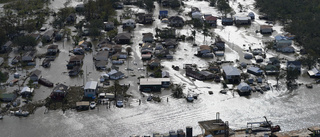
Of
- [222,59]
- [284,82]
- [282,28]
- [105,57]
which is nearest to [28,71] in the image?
[105,57]

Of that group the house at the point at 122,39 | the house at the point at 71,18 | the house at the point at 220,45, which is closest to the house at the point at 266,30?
the house at the point at 220,45

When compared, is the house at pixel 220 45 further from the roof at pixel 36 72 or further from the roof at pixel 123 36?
the roof at pixel 36 72

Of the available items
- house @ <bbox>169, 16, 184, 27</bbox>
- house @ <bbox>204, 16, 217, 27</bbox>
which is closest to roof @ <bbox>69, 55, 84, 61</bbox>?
house @ <bbox>169, 16, 184, 27</bbox>

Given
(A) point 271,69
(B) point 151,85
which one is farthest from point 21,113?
(A) point 271,69

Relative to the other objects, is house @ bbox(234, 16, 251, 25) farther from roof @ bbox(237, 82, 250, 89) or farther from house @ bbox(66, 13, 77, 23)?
house @ bbox(66, 13, 77, 23)

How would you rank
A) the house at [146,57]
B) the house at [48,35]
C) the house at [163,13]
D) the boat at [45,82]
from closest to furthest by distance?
1. the boat at [45,82]
2. the house at [146,57]
3. the house at [48,35]
4. the house at [163,13]

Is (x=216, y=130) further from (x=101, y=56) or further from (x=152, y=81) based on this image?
(x=101, y=56)
